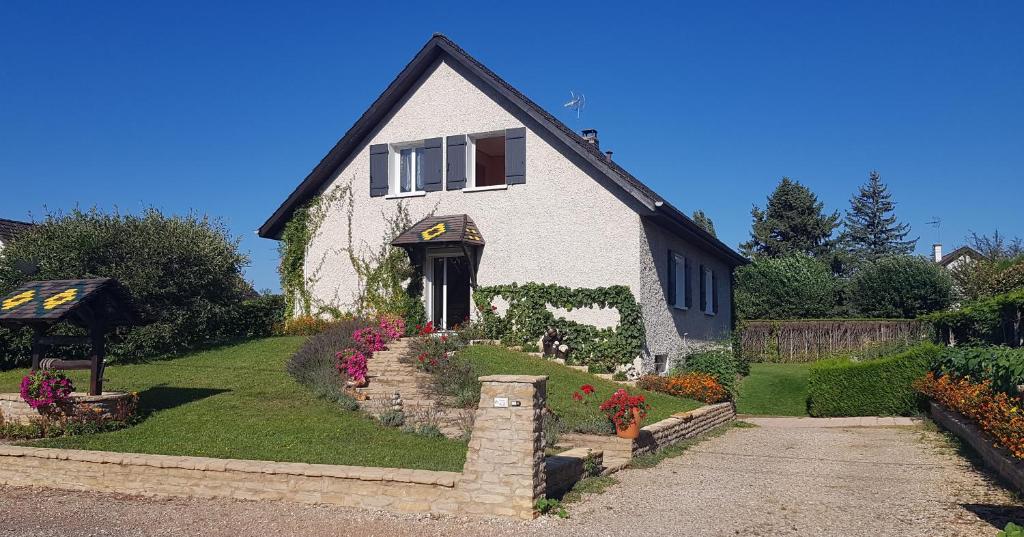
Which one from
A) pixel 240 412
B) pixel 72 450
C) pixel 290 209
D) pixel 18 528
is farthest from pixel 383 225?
pixel 18 528

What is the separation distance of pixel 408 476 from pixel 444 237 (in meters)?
11.0

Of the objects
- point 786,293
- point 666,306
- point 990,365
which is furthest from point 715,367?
point 786,293

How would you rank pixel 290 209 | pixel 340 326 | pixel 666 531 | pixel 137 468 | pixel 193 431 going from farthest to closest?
pixel 290 209 < pixel 340 326 < pixel 193 431 < pixel 137 468 < pixel 666 531

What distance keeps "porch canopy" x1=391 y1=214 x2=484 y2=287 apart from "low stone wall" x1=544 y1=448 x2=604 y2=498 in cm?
940

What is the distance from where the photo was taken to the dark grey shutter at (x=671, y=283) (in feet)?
62.5

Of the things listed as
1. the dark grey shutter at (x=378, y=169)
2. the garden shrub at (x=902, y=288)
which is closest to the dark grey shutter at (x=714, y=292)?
the dark grey shutter at (x=378, y=169)

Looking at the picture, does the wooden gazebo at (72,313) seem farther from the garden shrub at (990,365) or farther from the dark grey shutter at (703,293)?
the dark grey shutter at (703,293)

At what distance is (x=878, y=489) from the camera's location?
28.2ft

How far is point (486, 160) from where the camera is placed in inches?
917

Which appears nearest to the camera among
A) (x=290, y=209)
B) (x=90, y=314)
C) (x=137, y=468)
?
(x=137, y=468)

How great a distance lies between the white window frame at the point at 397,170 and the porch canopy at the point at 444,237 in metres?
1.14

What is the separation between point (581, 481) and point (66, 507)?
5.28m

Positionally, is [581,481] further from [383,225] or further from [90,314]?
[383,225]

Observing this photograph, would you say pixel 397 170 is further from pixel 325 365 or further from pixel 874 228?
pixel 874 228
